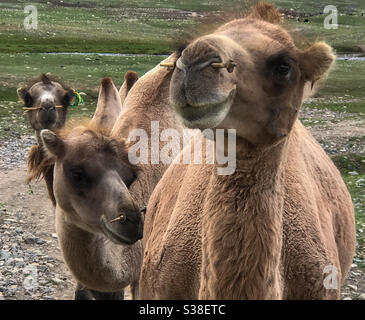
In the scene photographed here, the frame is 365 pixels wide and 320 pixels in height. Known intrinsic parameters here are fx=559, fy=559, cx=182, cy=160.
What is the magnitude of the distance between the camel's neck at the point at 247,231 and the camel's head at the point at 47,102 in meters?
7.07

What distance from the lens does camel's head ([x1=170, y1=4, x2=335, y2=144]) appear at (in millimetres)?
2943

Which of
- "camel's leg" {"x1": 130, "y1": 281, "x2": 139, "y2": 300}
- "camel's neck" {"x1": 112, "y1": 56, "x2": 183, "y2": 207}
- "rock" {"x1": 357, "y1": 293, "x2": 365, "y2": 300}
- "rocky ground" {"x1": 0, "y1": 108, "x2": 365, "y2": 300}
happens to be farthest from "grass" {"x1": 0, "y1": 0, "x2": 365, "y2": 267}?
"camel's leg" {"x1": 130, "y1": 281, "x2": 139, "y2": 300}

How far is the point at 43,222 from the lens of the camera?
11.4 meters

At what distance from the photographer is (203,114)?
2979 millimetres

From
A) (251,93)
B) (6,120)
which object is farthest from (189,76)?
(6,120)

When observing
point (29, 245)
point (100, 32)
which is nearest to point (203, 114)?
point (29, 245)

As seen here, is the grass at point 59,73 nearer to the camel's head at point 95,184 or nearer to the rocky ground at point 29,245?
the rocky ground at point 29,245

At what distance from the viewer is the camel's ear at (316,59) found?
11.7 ft

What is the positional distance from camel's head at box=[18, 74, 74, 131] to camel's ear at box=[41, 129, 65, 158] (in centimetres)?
424

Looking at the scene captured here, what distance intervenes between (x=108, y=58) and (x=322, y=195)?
41.4 meters

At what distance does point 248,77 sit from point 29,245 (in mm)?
7601

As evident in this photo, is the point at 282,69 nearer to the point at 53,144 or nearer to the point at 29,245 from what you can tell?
the point at 53,144

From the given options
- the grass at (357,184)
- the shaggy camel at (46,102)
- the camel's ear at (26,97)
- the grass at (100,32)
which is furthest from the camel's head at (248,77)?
the grass at (100,32)

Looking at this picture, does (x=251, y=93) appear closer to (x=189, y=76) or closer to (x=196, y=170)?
(x=189, y=76)
